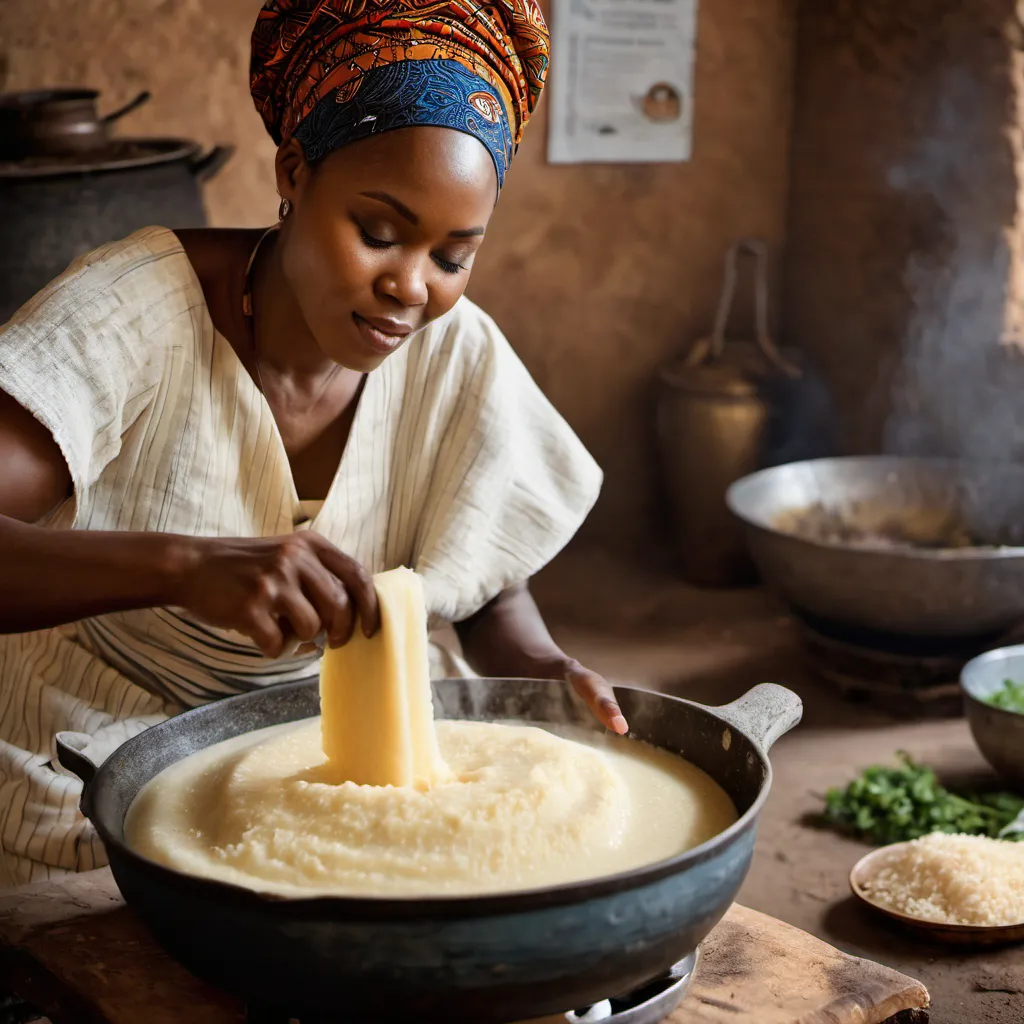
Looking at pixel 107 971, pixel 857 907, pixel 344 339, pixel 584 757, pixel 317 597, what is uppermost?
pixel 344 339

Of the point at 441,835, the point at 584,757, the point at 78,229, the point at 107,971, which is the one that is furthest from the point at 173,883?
the point at 78,229

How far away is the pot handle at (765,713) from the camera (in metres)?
1.47

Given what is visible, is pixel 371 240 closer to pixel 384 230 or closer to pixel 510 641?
pixel 384 230

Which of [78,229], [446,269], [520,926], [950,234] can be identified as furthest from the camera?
[950,234]

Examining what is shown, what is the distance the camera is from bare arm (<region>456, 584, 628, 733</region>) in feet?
6.16

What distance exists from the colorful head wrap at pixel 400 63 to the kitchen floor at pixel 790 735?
1.79 metres

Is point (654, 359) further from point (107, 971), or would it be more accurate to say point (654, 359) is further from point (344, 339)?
point (107, 971)

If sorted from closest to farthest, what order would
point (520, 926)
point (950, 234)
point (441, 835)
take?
point (520, 926) → point (441, 835) → point (950, 234)

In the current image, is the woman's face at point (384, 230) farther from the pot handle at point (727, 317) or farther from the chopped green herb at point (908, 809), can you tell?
the pot handle at point (727, 317)

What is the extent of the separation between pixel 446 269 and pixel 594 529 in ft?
13.2

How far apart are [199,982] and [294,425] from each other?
0.87 metres

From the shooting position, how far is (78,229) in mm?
3305

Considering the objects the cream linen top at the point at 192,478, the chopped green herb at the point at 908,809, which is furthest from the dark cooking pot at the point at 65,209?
the chopped green herb at the point at 908,809

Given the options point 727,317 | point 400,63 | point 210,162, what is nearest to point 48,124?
point 210,162
